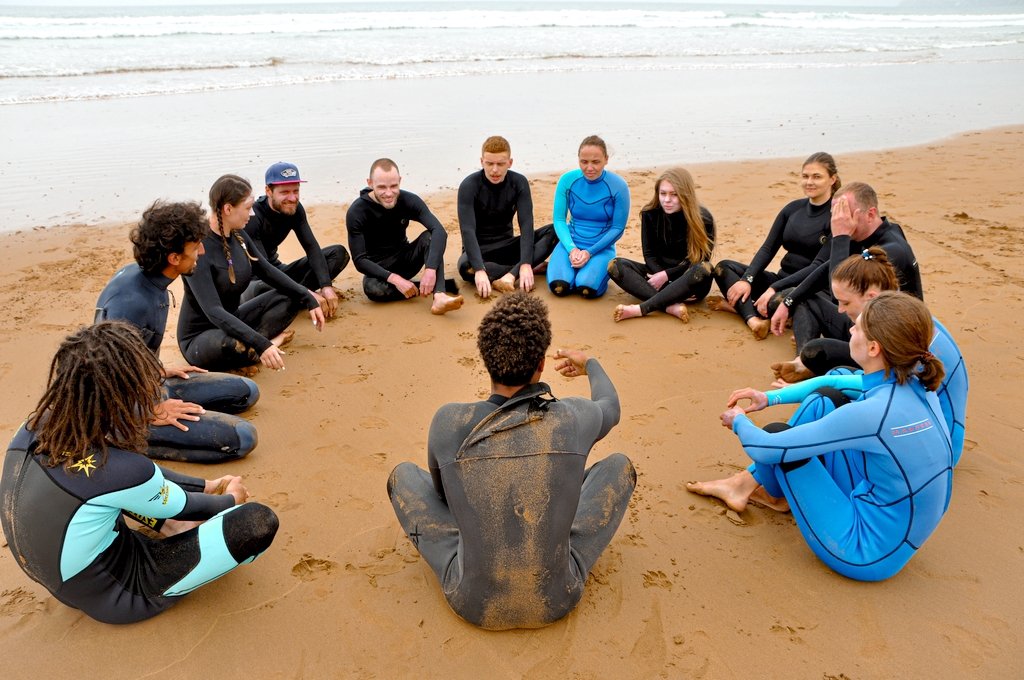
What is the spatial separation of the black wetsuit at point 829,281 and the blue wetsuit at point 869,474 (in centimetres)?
190

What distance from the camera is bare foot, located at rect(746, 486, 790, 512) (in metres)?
3.80

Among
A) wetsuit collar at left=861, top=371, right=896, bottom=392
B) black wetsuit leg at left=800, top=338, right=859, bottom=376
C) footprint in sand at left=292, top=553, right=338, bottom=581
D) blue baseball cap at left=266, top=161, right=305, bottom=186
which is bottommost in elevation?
footprint in sand at left=292, top=553, right=338, bottom=581

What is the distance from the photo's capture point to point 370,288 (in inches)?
256

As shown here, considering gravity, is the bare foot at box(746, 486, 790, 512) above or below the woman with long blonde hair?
below

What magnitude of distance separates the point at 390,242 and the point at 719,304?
120 inches

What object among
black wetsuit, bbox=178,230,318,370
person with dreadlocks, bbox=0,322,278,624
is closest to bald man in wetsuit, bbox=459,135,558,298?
black wetsuit, bbox=178,230,318,370

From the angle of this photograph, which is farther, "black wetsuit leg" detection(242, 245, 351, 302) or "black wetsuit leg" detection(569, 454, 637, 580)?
"black wetsuit leg" detection(242, 245, 351, 302)

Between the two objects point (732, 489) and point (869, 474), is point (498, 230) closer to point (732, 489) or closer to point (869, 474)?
point (732, 489)

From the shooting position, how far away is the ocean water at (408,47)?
17.4 meters

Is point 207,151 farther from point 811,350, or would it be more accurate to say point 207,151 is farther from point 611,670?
point 611,670

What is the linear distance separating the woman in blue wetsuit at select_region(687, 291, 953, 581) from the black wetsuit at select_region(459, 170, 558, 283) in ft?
12.4

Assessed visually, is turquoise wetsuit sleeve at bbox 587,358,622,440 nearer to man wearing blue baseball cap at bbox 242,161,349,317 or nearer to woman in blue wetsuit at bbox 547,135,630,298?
woman in blue wetsuit at bbox 547,135,630,298

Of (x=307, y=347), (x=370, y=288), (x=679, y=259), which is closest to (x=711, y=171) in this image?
(x=679, y=259)

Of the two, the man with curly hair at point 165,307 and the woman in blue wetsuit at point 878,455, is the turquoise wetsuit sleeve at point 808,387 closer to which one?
the woman in blue wetsuit at point 878,455
